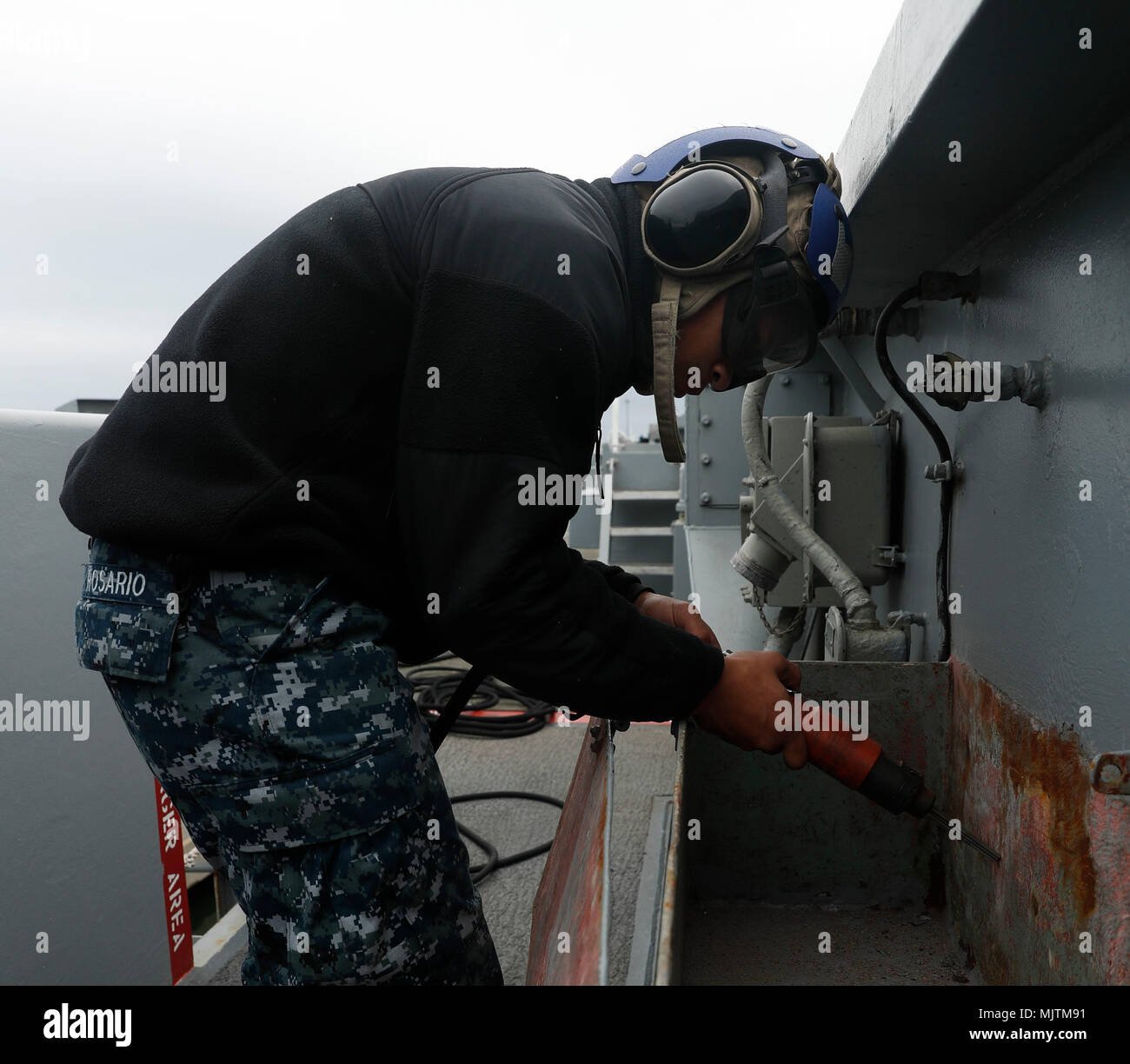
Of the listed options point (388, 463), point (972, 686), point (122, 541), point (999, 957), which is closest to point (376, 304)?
point (388, 463)

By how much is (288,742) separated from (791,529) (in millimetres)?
1453

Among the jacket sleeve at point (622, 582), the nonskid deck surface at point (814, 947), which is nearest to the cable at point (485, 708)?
the nonskid deck surface at point (814, 947)

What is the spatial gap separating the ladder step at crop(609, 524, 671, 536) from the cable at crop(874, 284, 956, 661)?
4678 millimetres

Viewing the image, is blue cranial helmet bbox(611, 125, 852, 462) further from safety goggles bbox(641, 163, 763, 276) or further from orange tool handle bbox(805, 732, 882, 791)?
orange tool handle bbox(805, 732, 882, 791)

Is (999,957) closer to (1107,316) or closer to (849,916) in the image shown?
(849,916)

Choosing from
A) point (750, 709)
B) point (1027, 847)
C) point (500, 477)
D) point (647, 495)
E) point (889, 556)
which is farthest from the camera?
point (647, 495)

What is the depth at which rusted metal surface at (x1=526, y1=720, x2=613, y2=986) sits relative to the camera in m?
0.89

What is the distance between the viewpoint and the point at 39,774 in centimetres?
182

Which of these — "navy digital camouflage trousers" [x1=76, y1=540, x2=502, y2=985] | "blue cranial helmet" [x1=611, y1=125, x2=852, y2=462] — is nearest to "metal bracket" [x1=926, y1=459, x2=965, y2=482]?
"blue cranial helmet" [x1=611, y1=125, x2=852, y2=462]

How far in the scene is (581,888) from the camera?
1.12 metres

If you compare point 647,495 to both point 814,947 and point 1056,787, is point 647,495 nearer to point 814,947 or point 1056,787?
point 814,947

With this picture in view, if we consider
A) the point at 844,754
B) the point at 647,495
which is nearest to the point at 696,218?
the point at 844,754

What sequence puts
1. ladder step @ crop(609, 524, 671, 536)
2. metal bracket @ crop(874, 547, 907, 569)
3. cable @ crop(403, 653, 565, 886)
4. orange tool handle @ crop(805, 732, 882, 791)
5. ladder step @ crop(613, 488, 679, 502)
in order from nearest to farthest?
orange tool handle @ crop(805, 732, 882, 791) < metal bracket @ crop(874, 547, 907, 569) < cable @ crop(403, 653, 565, 886) < ladder step @ crop(609, 524, 671, 536) < ladder step @ crop(613, 488, 679, 502)
